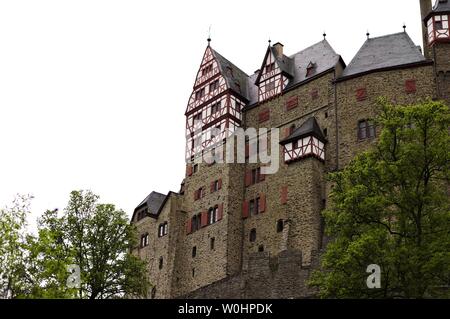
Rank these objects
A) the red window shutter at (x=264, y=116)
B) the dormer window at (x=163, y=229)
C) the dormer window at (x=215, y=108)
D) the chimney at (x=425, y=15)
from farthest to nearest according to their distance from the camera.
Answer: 1. the dormer window at (x=163, y=229)
2. the dormer window at (x=215, y=108)
3. the red window shutter at (x=264, y=116)
4. the chimney at (x=425, y=15)

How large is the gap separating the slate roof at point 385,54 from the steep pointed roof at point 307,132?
12.3 ft

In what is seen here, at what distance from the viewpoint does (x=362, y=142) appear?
1969 inches

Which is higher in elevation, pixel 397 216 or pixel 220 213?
pixel 220 213

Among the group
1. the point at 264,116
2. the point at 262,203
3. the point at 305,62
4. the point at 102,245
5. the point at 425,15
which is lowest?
the point at 102,245

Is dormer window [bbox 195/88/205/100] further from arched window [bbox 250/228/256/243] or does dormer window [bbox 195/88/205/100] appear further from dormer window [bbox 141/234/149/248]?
arched window [bbox 250/228/256/243]

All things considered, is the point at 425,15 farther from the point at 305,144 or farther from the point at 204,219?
the point at 204,219

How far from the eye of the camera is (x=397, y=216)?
92.2 ft

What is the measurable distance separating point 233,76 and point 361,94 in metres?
12.5

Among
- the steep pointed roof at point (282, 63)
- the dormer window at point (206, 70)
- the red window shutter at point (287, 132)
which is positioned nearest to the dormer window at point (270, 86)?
the steep pointed roof at point (282, 63)

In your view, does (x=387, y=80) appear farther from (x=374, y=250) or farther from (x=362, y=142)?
(x=374, y=250)

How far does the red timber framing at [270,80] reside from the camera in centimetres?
5641

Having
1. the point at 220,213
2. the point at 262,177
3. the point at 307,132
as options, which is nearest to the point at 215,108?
the point at 262,177

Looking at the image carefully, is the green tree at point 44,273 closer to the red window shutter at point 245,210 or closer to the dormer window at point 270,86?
the red window shutter at point 245,210
